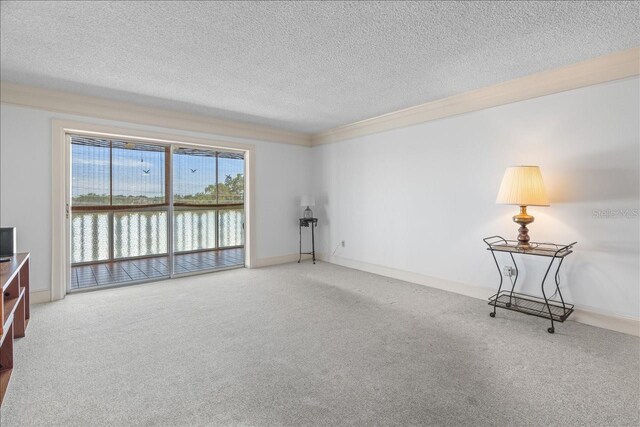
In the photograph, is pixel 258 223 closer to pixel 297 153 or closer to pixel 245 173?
pixel 245 173

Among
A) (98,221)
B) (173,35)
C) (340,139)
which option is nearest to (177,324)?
(173,35)

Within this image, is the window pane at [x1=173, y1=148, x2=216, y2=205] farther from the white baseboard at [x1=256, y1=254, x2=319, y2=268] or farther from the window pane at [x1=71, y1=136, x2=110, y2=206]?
the white baseboard at [x1=256, y1=254, x2=319, y2=268]

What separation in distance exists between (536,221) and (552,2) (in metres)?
2.05

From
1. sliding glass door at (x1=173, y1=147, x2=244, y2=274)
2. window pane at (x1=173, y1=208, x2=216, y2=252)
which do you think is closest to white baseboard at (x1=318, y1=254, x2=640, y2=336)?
sliding glass door at (x1=173, y1=147, x2=244, y2=274)

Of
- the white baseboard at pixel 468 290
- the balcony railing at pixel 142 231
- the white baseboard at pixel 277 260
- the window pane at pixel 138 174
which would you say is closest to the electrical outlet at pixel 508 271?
the white baseboard at pixel 468 290

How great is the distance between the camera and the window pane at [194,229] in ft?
18.6

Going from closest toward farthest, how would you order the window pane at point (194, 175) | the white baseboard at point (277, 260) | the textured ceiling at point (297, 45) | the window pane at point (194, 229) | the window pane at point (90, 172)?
the textured ceiling at point (297, 45), the window pane at point (90, 172), the window pane at point (194, 175), the white baseboard at point (277, 260), the window pane at point (194, 229)

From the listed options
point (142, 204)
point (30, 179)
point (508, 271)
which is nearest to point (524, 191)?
point (508, 271)

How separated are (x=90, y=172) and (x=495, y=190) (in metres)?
5.79

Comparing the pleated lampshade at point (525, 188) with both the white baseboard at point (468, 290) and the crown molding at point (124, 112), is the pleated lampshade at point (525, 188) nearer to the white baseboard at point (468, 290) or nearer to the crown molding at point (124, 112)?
the white baseboard at point (468, 290)

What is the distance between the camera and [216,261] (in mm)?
5797

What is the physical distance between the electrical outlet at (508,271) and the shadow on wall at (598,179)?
2.66 ft

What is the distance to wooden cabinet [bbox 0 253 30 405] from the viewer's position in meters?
1.86

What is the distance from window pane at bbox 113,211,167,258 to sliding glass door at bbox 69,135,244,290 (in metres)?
0.01
